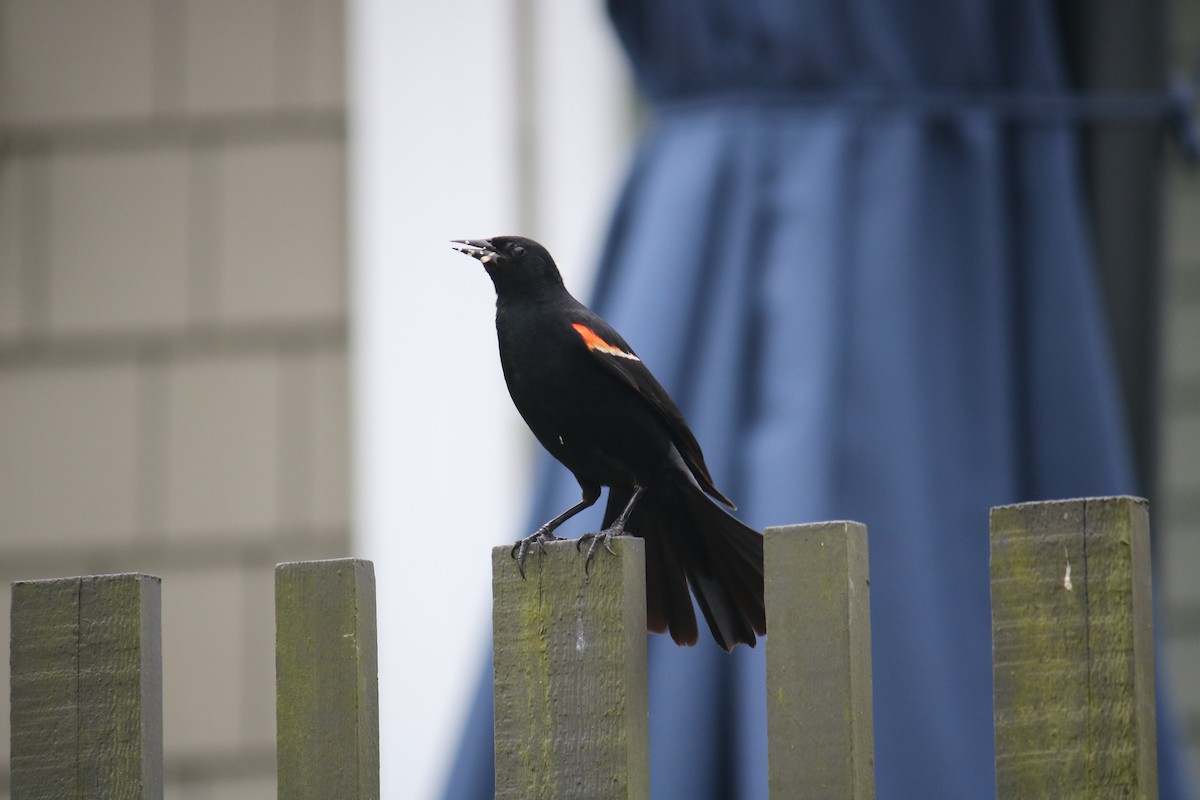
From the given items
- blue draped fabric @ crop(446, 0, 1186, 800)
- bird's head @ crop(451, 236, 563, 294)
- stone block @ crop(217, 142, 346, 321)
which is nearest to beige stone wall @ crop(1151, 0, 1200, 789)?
blue draped fabric @ crop(446, 0, 1186, 800)

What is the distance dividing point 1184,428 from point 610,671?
148 inches

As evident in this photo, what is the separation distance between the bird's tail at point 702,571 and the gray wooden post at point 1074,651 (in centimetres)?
57

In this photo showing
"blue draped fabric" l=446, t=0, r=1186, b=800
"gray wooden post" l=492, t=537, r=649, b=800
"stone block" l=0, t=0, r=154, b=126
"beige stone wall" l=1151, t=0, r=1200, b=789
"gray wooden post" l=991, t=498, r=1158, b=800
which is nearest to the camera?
"gray wooden post" l=991, t=498, r=1158, b=800

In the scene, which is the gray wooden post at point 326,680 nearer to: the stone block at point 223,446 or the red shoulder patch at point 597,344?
the red shoulder patch at point 597,344

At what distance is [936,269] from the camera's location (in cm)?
360

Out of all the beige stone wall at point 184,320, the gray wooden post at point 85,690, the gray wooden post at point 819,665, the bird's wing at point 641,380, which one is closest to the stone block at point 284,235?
the beige stone wall at point 184,320

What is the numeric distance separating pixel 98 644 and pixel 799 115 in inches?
82.7

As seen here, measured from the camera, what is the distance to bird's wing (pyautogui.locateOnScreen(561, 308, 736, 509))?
8.47 ft

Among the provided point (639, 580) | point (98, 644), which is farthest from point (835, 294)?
point (98, 644)

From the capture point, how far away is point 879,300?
3.51 meters

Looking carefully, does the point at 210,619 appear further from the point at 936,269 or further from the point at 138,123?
the point at 936,269

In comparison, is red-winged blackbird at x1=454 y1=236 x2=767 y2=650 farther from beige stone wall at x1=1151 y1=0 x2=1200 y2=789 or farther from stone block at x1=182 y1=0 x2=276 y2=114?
beige stone wall at x1=1151 y1=0 x2=1200 y2=789

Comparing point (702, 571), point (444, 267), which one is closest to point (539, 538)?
point (702, 571)

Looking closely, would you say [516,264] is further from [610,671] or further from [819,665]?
[819,665]
